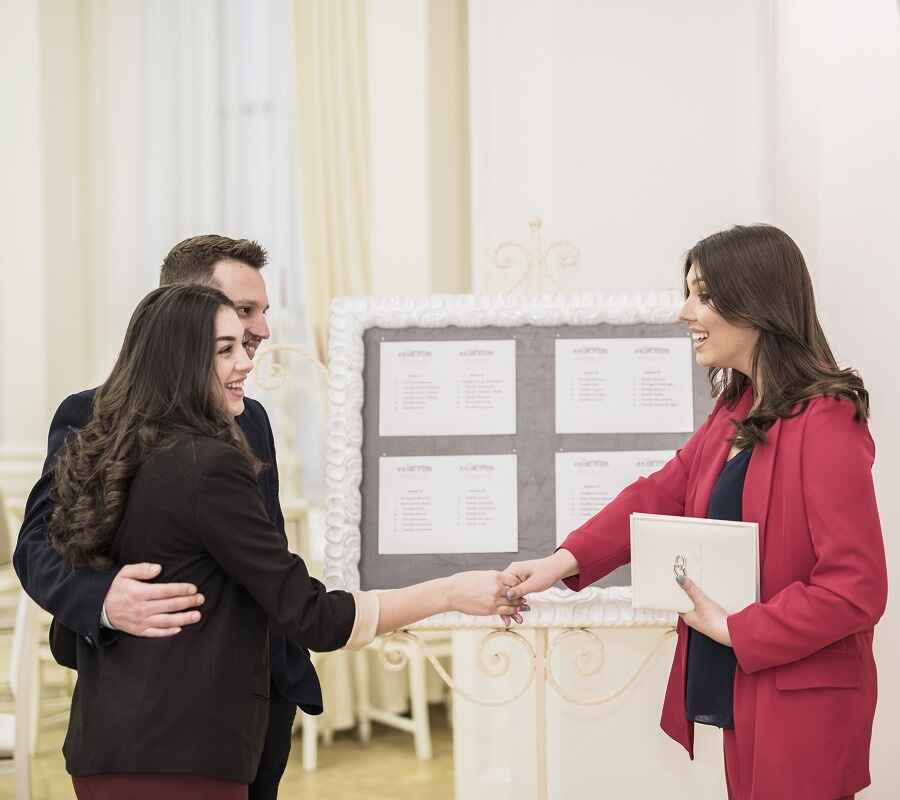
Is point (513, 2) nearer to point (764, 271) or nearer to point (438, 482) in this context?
point (438, 482)

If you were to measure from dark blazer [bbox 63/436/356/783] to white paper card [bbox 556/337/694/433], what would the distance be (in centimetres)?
111

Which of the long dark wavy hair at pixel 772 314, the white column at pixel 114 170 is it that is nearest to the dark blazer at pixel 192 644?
the long dark wavy hair at pixel 772 314

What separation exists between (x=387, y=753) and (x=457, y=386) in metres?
2.31

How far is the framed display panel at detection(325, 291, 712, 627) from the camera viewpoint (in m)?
2.47

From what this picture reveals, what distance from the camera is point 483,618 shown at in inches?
96.7

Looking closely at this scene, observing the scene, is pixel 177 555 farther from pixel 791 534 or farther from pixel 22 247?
pixel 22 247

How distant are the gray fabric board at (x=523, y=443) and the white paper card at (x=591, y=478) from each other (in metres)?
0.02

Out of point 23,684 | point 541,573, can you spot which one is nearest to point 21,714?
point 23,684

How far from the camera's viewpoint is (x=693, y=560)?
1.80m

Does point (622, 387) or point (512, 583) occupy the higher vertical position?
point (622, 387)

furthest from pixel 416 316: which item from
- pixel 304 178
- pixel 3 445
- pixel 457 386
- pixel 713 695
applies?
pixel 3 445

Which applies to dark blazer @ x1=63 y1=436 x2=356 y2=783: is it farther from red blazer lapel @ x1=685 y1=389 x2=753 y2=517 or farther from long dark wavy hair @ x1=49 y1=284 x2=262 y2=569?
red blazer lapel @ x1=685 y1=389 x2=753 y2=517

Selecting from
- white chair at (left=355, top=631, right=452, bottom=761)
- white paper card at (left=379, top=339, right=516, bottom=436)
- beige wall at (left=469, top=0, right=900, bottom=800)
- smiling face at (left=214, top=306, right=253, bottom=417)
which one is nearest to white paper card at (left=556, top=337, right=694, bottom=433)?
white paper card at (left=379, top=339, right=516, bottom=436)

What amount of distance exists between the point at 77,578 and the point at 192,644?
0.70ft
